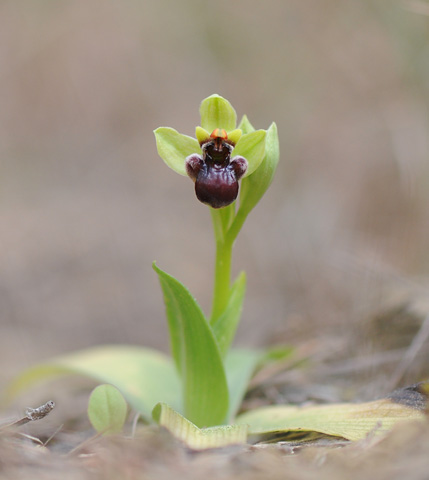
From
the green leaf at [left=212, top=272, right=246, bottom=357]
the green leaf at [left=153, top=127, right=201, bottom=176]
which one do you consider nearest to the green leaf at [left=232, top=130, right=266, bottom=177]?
the green leaf at [left=153, top=127, right=201, bottom=176]

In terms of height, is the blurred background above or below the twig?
→ above

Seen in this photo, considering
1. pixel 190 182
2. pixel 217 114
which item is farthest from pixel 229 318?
pixel 190 182

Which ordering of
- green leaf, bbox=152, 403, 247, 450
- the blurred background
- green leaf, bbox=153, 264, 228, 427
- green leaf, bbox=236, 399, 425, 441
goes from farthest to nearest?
1. the blurred background
2. green leaf, bbox=153, 264, 228, 427
3. green leaf, bbox=236, 399, 425, 441
4. green leaf, bbox=152, 403, 247, 450

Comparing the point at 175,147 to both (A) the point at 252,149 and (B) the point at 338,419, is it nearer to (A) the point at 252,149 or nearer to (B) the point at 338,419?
(A) the point at 252,149

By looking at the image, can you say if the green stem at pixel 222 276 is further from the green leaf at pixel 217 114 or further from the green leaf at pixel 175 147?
the green leaf at pixel 217 114

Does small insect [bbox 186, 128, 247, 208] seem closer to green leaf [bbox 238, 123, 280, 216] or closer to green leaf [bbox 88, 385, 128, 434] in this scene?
green leaf [bbox 238, 123, 280, 216]

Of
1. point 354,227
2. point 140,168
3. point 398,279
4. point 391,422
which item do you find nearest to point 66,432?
point 391,422
